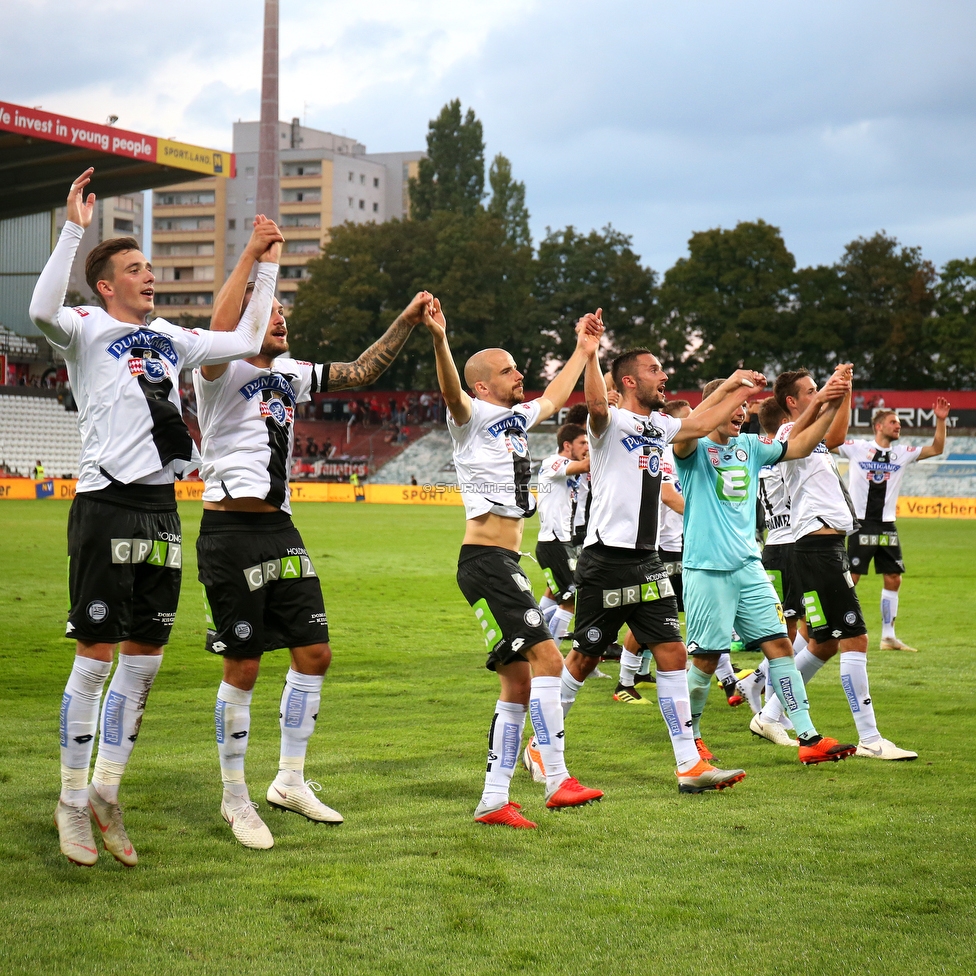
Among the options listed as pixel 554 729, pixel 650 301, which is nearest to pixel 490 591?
pixel 554 729

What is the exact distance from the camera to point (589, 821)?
19.8ft

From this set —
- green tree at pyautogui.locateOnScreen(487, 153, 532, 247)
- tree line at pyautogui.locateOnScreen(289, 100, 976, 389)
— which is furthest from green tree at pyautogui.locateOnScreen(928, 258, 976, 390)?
green tree at pyautogui.locateOnScreen(487, 153, 532, 247)

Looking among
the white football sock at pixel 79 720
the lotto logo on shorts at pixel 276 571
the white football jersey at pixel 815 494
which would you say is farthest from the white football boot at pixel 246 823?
the white football jersey at pixel 815 494

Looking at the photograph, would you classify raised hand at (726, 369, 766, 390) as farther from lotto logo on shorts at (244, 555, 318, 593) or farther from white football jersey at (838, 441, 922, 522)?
white football jersey at (838, 441, 922, 522)

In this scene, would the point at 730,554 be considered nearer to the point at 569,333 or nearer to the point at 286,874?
the point at 286,874

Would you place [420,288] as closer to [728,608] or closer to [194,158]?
[194,158]

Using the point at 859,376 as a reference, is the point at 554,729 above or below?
below

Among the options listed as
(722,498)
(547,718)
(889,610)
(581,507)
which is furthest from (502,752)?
(889,610)

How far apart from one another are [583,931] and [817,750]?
10.6 feet

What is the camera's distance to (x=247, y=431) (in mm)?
5938

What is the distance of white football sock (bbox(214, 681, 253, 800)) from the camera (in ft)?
19.1

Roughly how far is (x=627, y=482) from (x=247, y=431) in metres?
2.39

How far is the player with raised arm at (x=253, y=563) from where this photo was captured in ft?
19.0

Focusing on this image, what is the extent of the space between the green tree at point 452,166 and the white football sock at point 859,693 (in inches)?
3049
